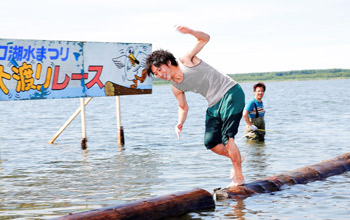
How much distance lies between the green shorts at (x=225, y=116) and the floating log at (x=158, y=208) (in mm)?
846

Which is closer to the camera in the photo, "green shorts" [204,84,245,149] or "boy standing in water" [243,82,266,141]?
"green shorts" [204,84,245,149]

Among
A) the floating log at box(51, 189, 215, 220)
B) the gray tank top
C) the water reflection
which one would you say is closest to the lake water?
the water reflection

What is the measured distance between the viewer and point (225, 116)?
8.02m

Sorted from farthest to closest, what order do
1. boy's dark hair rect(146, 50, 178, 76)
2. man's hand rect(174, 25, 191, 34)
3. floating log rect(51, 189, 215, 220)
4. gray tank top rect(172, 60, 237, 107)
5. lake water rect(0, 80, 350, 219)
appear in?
1. lake water rect(0, 80, 350, 219)
2. gray tank top rect(172, 60, 237, 107)
3. boy's dark hair rect(146, 50, 178, 76)
4. man's hand rect(174, 25, 191, 34)
5. floating log rect(51, 189, 215, 220)

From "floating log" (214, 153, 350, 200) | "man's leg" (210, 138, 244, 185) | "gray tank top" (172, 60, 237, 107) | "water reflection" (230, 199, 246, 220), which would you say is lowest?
"water reflection" (230, 199, 246, 220)

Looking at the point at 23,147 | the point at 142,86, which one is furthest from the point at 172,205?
the point at 23,147

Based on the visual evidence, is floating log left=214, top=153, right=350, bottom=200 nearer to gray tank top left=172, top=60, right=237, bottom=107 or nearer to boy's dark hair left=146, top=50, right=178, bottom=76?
gray tank top left=172, top=60, right=237, bottom=107

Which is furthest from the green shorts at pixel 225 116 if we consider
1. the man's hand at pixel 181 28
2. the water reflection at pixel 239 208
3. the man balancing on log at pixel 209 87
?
the man's hand at pixel 181 28

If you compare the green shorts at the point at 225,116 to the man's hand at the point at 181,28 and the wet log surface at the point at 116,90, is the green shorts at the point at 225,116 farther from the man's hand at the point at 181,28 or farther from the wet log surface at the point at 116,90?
the wet log surface at the point at 116,90

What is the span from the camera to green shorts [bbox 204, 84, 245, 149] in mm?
7953

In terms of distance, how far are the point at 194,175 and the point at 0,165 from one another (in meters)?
5.89

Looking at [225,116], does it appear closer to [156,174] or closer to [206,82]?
[206,82]

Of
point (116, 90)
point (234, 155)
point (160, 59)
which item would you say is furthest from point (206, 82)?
point (116, 90)

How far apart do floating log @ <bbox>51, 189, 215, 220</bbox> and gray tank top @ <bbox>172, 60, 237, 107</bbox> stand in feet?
4.47
